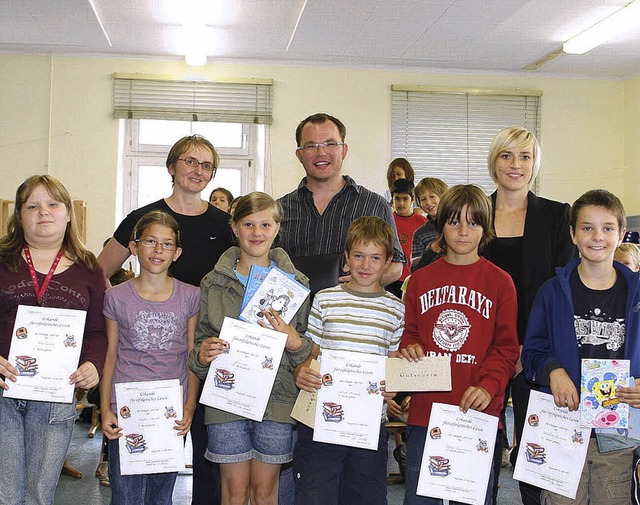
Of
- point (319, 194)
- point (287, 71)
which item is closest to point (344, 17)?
point (287, 71)

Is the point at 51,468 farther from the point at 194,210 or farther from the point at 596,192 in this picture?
the point at 596,192

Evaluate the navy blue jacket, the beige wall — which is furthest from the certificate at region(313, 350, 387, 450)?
the beige wall

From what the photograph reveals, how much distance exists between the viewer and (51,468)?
89.7 inches

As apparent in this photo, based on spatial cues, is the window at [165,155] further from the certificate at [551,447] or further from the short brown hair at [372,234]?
the certificate at [551,447]

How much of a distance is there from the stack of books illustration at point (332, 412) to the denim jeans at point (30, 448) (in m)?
0.89

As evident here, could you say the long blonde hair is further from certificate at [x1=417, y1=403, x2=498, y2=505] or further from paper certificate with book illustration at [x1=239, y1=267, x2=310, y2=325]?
certificate at [x1=417, y1=403, x2=498, y2=505]

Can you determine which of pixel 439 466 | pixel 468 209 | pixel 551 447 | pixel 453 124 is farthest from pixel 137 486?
pixel 453 124

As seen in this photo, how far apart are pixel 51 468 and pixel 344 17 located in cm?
460

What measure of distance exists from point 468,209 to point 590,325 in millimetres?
577

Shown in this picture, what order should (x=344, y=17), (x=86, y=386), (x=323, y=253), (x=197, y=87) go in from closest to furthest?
1. (x=86, y=386)
2. (x=323, y=253)
3. (x=344, y=17)
4. (x=197, y=87)

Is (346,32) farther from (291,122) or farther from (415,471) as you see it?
(415,471)

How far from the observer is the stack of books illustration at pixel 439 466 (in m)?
A: 2.26

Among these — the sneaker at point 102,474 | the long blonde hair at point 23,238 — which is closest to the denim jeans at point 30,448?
the long blonde hair at point 23,238

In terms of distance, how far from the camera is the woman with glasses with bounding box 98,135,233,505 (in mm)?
2787
